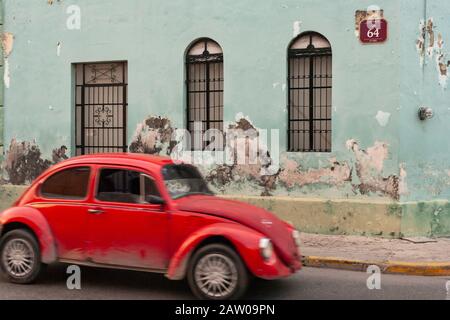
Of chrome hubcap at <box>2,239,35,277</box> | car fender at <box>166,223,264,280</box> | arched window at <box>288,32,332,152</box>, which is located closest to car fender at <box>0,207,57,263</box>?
chrome hubcap at <box>2,239,35,277</box>

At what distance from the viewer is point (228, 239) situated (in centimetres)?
673

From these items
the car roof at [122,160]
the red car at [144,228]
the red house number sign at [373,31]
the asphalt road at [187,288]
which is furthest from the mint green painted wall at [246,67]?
the car roof at [122,160]

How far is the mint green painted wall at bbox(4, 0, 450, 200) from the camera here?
36.7 ft

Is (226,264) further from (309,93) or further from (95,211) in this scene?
(309,93)

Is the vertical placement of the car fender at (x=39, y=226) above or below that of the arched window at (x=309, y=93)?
below

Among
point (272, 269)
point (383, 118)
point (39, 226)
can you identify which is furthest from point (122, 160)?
point (383, 118)

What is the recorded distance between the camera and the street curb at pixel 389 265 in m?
8.80

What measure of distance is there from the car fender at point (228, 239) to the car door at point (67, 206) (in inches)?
49.5

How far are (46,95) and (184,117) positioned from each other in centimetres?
349

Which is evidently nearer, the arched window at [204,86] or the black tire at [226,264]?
the black tire at [226,264]

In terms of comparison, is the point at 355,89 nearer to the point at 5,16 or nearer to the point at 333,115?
the point at 333,115

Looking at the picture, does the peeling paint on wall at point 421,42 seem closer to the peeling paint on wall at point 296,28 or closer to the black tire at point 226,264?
the peeling paint on wall at point 296,28

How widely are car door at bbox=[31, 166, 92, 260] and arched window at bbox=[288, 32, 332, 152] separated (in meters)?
5.38

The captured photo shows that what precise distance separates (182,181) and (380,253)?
3.88m
